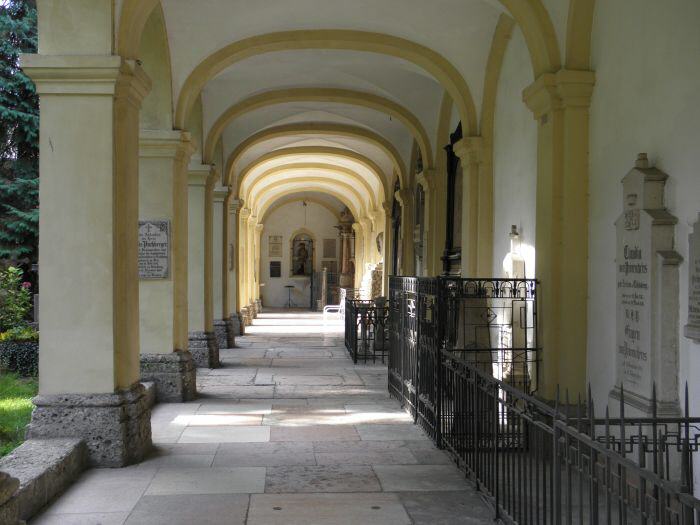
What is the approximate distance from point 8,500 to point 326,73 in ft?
32.7

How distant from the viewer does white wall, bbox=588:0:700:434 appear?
16.2ft

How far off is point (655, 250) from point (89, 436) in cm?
427

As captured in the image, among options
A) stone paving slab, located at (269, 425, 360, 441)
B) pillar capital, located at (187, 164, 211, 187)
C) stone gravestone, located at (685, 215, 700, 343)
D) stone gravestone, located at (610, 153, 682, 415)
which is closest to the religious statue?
pillar capital, located at (187, 164, 211, 187)

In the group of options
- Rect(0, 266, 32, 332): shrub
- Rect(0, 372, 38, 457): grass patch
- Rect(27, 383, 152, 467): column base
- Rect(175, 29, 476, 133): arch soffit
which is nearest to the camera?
Rect(27, 383, 152, 467): column base

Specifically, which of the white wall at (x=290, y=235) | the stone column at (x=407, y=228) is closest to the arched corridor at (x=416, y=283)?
the stone column at (x=407, y=228)

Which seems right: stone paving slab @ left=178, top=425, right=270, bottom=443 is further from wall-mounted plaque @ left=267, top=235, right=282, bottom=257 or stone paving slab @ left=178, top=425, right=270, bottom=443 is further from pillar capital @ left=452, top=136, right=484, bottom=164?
wall-mounted plaque @ left=267, top=235, right=282, bottom=257

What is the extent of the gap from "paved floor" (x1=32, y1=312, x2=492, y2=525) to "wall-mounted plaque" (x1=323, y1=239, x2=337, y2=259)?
2529 cm

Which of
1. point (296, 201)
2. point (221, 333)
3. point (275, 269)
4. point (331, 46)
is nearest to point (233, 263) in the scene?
point (221, 333)

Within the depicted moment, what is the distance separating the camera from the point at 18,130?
18.8 m

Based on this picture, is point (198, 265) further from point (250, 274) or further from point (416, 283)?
point (250, 274)

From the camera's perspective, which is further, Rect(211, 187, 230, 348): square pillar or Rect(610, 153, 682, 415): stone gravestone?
Rect(211, 187, 230, 348): square pillar

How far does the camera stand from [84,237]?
5.88 meters

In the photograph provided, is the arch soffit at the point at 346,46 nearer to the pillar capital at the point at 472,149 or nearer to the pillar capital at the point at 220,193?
the pillar capital at the point at 472,149

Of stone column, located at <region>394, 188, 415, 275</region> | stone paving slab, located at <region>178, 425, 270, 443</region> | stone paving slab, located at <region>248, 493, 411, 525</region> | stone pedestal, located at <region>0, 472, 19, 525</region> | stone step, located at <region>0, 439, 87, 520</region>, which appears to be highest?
stone column, located at <region>394, 188, 415, 275</region>
